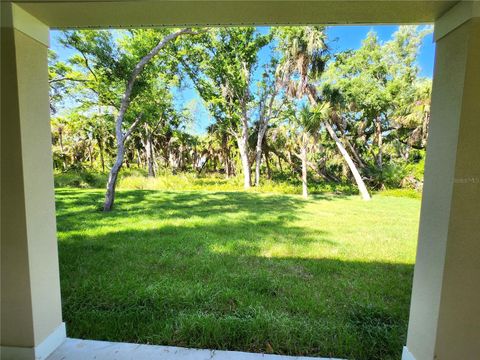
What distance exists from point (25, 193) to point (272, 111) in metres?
7.06

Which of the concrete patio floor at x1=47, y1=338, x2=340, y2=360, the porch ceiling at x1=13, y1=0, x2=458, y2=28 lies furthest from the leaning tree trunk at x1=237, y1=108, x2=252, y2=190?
the porch ceiling at x1=13, y1=0, x2=458, y2=28

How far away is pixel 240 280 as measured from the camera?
229cm

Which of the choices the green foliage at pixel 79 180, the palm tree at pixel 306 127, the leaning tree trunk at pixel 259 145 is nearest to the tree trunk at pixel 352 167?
the palm tree at pixel 306 127

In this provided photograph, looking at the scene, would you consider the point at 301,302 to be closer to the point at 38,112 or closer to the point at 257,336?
the point at 257,336

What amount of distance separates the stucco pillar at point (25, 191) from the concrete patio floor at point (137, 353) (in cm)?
11

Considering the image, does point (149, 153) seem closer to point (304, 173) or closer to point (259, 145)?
point (259, 145)

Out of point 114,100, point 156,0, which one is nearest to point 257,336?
point 156,0

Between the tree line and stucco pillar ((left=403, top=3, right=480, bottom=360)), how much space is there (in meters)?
5.29

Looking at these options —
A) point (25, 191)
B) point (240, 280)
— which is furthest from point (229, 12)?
point (240, 280)

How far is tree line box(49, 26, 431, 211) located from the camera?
6.24 metres

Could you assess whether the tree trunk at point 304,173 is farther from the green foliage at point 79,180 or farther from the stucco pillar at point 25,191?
the stucco pillar at point 25,191

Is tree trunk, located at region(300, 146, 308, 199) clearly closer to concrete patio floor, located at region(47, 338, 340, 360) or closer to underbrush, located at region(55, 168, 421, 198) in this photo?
underbrush, located at region(55, 168, 421, 198)

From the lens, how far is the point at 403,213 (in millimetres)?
5105

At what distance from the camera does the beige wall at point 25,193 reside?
121cm
